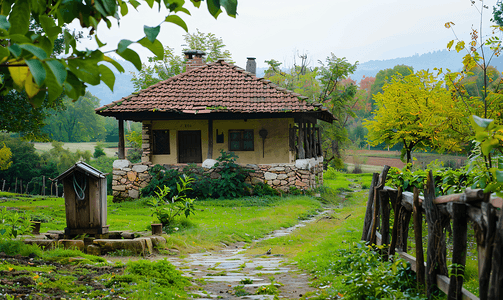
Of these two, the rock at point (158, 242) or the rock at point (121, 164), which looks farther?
the rock at point (121, 164)

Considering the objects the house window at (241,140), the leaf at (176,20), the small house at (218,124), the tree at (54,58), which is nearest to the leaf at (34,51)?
the tree at (54,58)

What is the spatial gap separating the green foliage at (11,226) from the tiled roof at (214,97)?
8321 mm

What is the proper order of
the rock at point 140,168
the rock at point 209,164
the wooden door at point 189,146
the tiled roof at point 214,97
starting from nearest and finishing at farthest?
the tiled roof at point 214,97 < the rock at point 209,164 < the rock at point 140,168 < the wooden door at point 189,146

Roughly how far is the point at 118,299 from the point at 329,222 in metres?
7.36

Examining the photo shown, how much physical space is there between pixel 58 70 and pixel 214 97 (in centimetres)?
1405

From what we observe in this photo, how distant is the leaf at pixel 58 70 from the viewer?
→ 1131 millimetres

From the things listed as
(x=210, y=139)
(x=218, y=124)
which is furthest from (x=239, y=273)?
(x=218, y=124)

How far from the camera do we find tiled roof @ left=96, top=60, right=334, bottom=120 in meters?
14.0

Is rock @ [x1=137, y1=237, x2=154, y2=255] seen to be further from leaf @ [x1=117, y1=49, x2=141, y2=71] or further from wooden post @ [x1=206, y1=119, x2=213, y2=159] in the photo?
wooden post @ [x1=206, y1=119, x2=213, y2=159]

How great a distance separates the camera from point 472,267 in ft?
13.7

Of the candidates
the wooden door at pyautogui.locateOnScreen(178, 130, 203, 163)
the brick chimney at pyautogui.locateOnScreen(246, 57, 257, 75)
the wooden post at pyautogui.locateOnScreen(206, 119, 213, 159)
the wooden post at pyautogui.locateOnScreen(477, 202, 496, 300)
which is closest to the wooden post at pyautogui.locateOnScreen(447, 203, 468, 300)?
the wooden post at pyautogui.locateOnScreen(477, 202, 496, 300)

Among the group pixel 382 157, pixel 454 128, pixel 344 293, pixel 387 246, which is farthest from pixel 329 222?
pixel 382 157

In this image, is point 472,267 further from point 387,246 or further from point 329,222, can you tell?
point 329,222

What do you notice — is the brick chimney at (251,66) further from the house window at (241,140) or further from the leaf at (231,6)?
the leaf at (231,6)
